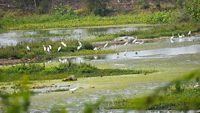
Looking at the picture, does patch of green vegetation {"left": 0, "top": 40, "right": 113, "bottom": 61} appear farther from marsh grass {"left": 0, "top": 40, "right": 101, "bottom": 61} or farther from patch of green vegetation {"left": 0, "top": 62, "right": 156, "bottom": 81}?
patch of green vegetation {"left": 0, "top": 62, "right": 156, "bottom": 81}

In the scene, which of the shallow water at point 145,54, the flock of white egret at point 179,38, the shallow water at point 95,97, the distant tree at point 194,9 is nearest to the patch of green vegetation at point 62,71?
the shallow water at point 95,97

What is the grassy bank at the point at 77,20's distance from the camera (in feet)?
155

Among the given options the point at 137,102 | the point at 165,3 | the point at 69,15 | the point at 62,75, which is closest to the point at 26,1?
the point at 69,15

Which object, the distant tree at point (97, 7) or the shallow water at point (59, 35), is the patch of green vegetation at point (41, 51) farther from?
the distant tree at point (97, 7)

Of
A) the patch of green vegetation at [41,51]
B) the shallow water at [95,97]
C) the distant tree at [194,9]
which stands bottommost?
the patch of green vegetation at [41,51]

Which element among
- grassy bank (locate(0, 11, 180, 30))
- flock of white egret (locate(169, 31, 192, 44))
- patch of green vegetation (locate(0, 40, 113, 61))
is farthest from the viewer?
grassy bank (locate(0, 11, 180, 30))

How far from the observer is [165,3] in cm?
6025

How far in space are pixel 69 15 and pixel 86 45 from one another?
24.5m

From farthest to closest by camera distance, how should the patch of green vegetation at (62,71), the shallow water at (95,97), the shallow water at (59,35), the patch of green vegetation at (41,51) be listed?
the shallow water at (59,35) < the patch of green vegetation at (41,51) < the patch of green vegetation at (62,71) < the shallow water at (95,97)

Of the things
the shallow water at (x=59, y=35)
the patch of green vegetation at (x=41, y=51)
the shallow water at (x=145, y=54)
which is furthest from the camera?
the shallow water at (x=59, y=35)

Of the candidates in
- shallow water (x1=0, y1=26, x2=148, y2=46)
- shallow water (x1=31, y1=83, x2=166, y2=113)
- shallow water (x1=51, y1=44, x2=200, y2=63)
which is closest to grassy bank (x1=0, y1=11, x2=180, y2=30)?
shallow water (x1=0, y1=26, x2=148, y2=46)

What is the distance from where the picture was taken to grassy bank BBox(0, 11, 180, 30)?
47.3 metres

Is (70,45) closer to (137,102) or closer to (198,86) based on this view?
(198,86)

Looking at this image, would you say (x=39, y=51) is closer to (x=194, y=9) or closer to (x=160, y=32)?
(x=160, y=32)
